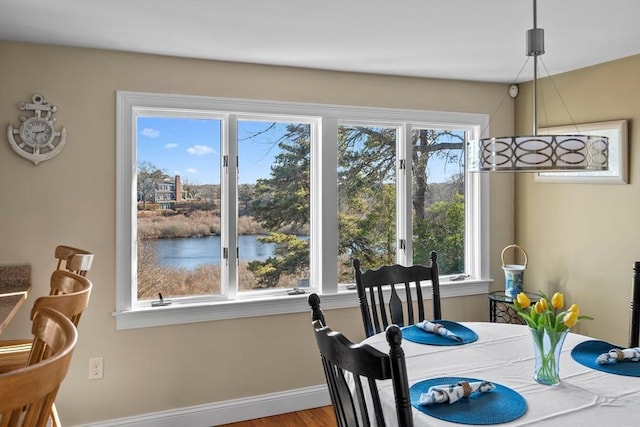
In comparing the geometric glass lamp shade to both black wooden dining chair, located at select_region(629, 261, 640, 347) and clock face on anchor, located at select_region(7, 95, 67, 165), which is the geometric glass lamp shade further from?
clock face on anchor, located at select_region(7, 95, 67, 165)

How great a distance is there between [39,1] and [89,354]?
1.90 meters

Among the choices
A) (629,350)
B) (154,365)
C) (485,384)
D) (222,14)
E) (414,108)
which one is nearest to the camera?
(485,384)

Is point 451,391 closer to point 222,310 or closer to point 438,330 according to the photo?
point 438,330

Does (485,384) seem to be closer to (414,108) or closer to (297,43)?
(297,43)

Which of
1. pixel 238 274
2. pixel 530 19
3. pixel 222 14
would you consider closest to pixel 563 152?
pixel 530 19

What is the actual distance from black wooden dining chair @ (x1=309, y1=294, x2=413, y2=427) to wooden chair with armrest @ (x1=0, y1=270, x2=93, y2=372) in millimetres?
691

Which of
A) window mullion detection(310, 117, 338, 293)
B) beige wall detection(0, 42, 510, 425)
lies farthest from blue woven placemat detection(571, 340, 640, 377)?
window mullion detection(310, 117, 338, 293)

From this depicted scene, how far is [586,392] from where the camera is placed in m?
1.82

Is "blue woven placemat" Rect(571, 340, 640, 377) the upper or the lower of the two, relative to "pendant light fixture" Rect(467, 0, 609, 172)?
lower

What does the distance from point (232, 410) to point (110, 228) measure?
Result: 1373mm

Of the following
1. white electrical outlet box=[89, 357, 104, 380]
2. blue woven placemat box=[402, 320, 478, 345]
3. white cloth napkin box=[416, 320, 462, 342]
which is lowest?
white electrical outlet box=[89, 357, 104, 380]

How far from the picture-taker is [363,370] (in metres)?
1.37

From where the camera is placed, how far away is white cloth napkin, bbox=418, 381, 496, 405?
5.56 ft

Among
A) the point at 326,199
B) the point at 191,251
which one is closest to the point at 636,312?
the point at 326,199
